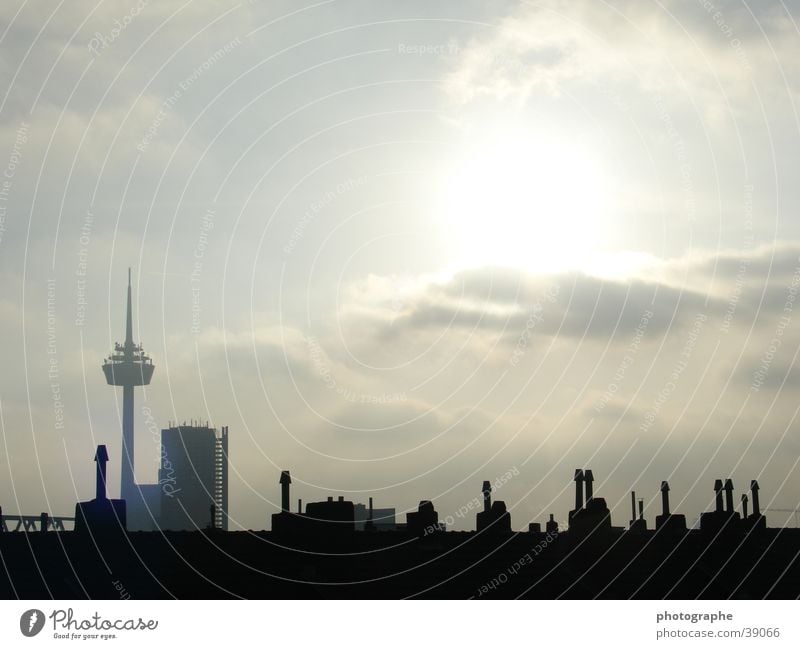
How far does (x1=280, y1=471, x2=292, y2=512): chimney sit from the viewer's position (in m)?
49.5

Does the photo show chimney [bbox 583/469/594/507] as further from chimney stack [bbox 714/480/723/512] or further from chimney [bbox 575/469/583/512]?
chimney stack [bbox 714/480/723/512]

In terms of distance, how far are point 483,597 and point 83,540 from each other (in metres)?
13.5

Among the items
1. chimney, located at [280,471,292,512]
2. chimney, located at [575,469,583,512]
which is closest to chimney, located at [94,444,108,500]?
chimney, located at [280,471,292,512]

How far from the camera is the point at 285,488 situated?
164 ft

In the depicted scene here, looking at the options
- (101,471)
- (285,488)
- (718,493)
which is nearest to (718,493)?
(718,493)

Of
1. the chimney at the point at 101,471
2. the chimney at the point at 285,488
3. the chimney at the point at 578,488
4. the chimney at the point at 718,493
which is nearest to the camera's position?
the chimney at the point at 101,471

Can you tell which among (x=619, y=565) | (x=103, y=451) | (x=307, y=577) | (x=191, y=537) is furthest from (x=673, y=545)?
(x=103, y=451)

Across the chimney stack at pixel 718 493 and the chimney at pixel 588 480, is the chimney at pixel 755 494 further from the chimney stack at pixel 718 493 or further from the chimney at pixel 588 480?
the chimney at pixel 588 480

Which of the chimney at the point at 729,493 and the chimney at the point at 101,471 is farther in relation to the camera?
the chimney at the point at 729,493

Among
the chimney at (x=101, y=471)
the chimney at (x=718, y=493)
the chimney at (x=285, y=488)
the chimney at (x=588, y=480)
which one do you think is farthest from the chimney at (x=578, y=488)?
the chimney at (x=101, y=471)

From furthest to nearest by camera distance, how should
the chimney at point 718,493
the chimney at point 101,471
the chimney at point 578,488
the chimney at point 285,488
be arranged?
the chimney at point 718,493 → the chimney at point 578,488 → the chimney at point 285,488 → the chimney at point 101,471

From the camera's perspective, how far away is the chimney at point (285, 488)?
163ft
